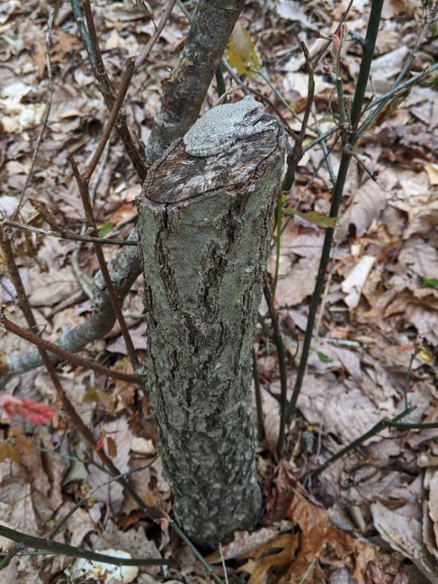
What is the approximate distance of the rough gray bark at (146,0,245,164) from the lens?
0.89m

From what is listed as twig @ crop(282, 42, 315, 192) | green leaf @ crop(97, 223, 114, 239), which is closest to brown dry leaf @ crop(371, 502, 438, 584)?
twig @ crop(282, 42, 315, 192)

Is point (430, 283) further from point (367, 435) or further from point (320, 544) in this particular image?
point (320, 544)

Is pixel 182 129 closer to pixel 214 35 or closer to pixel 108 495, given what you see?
pixel 214 35

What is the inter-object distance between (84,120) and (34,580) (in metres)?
2.86

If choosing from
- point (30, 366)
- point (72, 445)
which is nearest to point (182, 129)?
point (30, 366)

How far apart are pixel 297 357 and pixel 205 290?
4.61 feet

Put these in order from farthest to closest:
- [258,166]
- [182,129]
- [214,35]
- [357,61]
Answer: [357,61]
[182,129]
[214,35]
[258,166]

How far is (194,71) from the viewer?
975mm

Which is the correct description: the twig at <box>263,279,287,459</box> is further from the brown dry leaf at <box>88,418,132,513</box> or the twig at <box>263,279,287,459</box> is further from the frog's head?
the brown dry leaf at <box>88,418,132,513</box>

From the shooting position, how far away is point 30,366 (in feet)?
5.65

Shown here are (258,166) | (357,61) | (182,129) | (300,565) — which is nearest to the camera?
(258,166)

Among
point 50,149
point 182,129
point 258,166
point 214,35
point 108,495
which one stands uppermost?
point 50,149

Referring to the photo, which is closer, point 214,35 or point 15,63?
point 214,35

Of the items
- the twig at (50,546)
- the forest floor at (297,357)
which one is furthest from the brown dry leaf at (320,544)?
the twig at (50,546)
